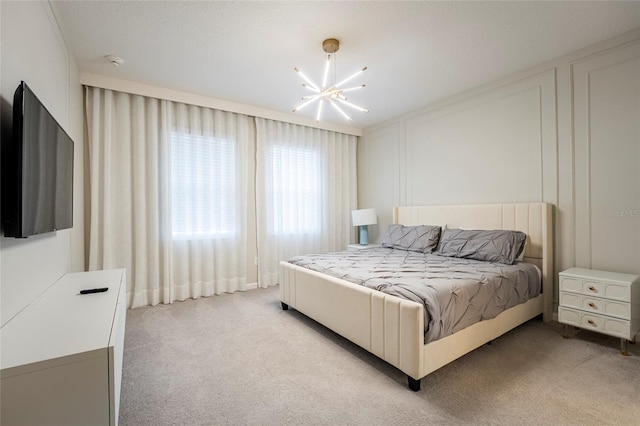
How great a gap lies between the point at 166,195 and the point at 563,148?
437 cm

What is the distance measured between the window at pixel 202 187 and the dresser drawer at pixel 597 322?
3.72 metres

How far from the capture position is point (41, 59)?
1860 mm

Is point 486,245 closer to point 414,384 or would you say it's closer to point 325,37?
point 414,384

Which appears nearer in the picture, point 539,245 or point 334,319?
point 334,319

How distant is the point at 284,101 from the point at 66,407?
3684 mm

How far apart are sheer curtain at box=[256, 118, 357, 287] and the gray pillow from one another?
6.71ft

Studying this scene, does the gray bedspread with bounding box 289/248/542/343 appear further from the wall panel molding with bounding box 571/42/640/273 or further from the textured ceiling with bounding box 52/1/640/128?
the textured ceiling with bounding box 52/1/640/128

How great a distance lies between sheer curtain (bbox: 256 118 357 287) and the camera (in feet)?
14.0

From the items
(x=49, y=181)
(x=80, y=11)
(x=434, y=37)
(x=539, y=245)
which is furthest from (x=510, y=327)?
(x=80, y=11)

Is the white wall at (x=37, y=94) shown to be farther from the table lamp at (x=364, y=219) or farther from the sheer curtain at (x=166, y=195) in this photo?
the table lamp at (x=364, y=219)

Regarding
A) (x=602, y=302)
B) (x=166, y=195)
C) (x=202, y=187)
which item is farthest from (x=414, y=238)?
(x=166, y=195)

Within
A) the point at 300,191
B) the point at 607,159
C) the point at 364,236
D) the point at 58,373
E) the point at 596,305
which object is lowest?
the point at 596,305

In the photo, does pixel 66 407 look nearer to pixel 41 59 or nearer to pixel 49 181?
pixel 49 181

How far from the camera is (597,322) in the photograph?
7.62ft
